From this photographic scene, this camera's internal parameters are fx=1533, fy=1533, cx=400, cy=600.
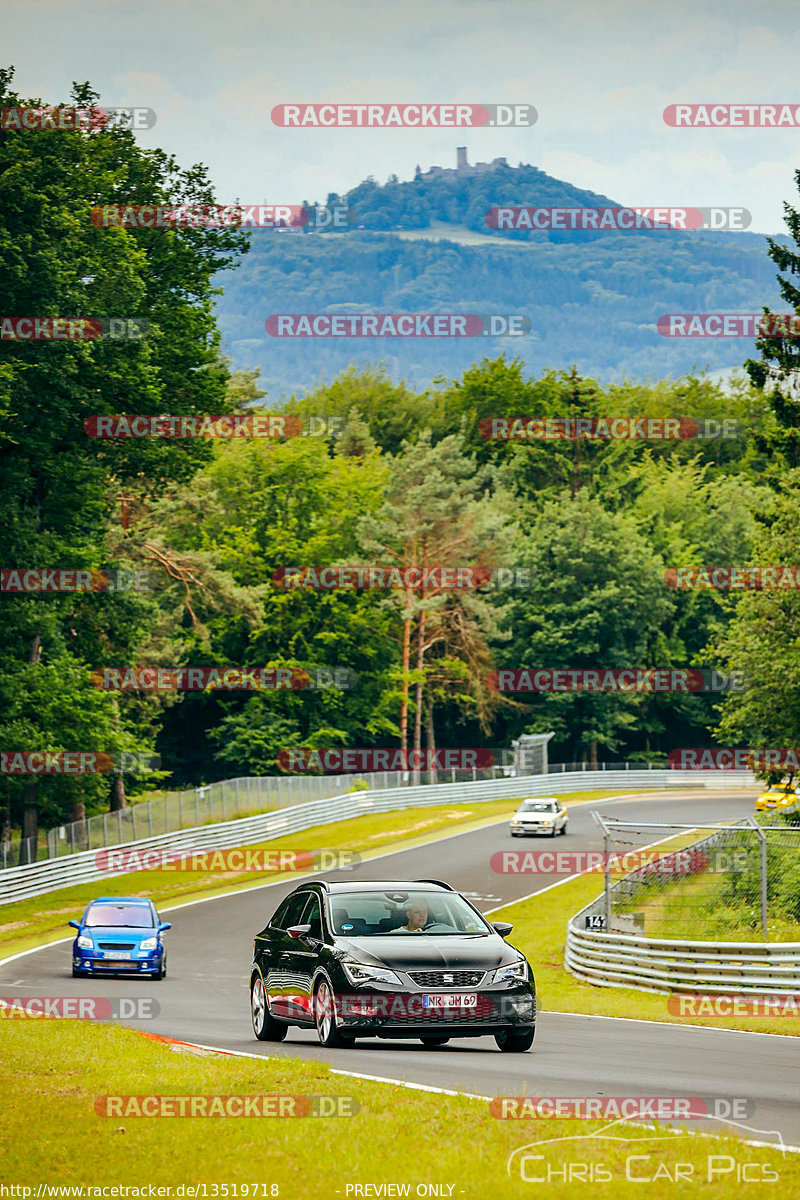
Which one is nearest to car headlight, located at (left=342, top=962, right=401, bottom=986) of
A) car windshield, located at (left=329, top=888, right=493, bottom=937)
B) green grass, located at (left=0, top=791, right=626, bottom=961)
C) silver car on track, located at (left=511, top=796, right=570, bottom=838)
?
car windshield, located at (left=329, top=888, right=493, bottom=937)

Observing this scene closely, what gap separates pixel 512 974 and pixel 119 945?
47.0 feet

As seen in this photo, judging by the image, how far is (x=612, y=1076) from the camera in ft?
40.0

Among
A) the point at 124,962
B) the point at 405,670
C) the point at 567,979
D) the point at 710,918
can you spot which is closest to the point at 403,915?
the point at 710,918

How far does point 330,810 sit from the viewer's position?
195 feet

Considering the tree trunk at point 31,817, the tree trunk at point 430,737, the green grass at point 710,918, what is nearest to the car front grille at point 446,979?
the green grass at point 710,918

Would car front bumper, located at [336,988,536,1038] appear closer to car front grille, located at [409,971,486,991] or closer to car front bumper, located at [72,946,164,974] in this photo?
car front grille, located at [409,971,486,991]

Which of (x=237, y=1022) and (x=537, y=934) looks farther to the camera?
(x=537, y=934)

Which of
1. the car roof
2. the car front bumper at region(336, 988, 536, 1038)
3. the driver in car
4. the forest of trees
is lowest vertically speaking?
the car front bumper at region(336, 988, 536, 1038)

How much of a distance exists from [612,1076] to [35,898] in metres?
32.2

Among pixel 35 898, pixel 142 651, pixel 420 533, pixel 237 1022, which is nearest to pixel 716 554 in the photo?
pixel 420 533

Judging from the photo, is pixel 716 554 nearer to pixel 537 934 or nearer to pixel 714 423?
pixel 714 423

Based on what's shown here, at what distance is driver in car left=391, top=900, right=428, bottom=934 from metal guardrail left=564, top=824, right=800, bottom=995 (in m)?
6.94

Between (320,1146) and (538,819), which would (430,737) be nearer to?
(538,819)

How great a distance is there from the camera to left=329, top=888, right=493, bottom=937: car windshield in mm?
14164
